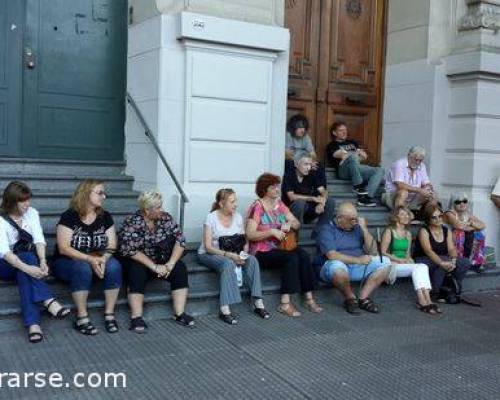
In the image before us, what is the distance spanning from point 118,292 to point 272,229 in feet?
5.58

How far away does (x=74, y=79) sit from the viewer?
768 centimetres

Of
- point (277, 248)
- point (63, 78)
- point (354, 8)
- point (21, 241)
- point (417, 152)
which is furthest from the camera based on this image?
point (354, 8)

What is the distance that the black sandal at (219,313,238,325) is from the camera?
595cm

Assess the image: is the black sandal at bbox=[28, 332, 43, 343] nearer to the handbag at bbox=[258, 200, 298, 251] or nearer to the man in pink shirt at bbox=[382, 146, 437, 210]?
the handbag at bbox=[258, 200, 298, 251]

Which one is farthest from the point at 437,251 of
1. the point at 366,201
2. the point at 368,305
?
the point at 366,201

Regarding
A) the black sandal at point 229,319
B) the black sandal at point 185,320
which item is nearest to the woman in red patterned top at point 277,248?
the black sandal at point 229,319

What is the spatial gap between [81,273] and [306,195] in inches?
125

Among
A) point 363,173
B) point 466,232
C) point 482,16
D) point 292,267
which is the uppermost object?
point 482,16

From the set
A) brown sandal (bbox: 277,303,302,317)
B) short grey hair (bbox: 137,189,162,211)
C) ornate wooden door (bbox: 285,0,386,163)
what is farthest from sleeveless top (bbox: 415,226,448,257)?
short grey hair (bbox: 137,189,162,211)

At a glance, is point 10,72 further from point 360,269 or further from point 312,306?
point 360,269

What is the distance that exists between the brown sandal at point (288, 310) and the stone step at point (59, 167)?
2762mm

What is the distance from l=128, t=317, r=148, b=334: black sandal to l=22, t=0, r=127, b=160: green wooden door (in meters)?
2.88

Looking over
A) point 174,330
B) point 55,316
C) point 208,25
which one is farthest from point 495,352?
point 208,25

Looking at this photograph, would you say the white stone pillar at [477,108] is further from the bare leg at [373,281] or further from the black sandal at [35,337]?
the black sandal at [35,337]
